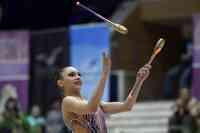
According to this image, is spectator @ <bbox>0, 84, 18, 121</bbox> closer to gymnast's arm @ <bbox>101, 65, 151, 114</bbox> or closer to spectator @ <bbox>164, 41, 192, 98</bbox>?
spectator @ <bbox>164, 41, 192, 98</bbox>

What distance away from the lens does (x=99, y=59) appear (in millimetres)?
15969

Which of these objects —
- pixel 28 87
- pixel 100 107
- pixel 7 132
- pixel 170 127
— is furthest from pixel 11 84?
pixel 100 107

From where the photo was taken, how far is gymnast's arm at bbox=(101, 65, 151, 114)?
19.4 feet

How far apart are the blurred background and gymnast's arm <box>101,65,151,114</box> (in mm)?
6924

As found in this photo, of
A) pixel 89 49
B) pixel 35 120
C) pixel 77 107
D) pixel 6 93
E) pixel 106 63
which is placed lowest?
pixel 35 120

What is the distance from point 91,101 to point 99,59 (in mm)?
10309

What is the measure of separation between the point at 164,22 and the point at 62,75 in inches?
572

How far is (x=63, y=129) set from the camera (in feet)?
52.9

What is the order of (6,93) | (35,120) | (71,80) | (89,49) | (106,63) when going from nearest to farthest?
(106,63)
(71,80)
(89,49)
(35,120)
(6,93)

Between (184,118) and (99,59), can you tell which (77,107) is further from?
(99,59)

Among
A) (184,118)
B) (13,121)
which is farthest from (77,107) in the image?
(13,121)

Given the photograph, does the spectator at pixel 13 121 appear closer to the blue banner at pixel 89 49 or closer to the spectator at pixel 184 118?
the blue banner at pixel 89 49

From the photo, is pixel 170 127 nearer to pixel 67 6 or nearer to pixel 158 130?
pixel 158 130

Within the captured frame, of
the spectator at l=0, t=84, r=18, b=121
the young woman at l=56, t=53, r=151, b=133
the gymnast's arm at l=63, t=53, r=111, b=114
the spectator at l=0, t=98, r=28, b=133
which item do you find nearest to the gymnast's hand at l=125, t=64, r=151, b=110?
the young woman at l=56, t=53, r=151, b=133
